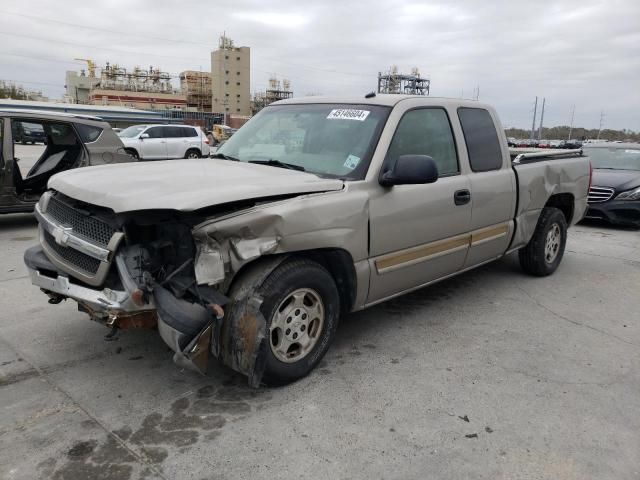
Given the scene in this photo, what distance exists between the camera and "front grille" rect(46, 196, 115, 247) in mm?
2910

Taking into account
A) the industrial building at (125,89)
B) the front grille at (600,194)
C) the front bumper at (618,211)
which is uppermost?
the industrial building at (125,89)

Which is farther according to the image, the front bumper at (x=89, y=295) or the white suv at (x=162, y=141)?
the white suv at (x=162, y=141)

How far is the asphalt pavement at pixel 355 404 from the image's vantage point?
2.51m

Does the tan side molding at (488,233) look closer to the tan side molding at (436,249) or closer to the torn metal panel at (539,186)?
the tan side molding at (436,249)

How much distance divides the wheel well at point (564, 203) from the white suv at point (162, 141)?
55.8 ft

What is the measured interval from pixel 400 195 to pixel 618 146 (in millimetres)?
9508

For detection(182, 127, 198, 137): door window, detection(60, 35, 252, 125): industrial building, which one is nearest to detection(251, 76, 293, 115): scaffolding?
detection(60, 35, 252, 125): industrial building

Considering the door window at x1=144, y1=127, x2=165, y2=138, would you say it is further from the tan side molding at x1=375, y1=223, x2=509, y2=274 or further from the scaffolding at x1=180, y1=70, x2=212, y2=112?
the scaffolding at x1=180, y1=70, x2=212, y2=112

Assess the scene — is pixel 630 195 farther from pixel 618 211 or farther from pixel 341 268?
pixel 341 268

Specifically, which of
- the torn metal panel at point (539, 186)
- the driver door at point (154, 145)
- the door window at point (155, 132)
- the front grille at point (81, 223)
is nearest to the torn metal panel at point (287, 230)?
the front grille at point (81, 223)

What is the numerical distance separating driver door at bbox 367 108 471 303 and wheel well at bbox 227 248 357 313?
206 mm

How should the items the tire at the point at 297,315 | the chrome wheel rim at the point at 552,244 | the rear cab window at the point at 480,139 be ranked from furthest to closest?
the chrome wheel rim at the point at 552,244, the rear cab window at the point at 480,139, the tire at the point at 297,315

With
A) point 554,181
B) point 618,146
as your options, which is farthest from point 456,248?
point 618,146

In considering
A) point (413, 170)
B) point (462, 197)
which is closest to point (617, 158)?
point (462, 197)
